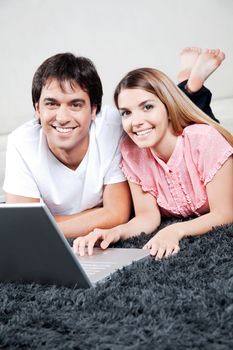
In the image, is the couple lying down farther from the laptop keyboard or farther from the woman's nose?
the laptop keyboard

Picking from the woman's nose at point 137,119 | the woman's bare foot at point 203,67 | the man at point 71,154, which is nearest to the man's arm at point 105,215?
the man at point 71,154

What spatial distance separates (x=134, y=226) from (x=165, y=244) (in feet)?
0.86

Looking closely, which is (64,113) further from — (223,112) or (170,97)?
(223,112)

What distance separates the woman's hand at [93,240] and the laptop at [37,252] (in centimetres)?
13

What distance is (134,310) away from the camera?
2.77 ft

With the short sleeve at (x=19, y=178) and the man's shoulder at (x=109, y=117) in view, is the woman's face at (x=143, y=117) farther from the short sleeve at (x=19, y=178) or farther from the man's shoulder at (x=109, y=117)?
the short sleeve at (x=19, y=178)

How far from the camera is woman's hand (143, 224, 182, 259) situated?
118cm

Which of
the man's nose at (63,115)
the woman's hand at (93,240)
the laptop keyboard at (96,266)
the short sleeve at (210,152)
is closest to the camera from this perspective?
the laptop keyboard at (96,266)

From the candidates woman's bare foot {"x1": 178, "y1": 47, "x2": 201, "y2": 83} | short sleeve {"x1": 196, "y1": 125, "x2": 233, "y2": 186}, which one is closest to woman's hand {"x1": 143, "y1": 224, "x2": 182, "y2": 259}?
short sleeve {"x1": 196, "y1": 125, "x2": 233, "y2": 186}

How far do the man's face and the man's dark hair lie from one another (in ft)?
0.06

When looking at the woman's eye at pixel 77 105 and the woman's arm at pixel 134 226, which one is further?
the woman's eye at pixel 77 105

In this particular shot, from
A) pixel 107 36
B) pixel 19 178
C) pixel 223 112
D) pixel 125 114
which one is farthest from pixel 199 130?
pixel 107 36

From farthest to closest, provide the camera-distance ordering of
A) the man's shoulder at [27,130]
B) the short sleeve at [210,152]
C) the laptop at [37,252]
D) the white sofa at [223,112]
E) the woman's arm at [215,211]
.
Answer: the white sofa at [223,112], the man's shoulder at [27,130], the short sleeve at [210,152], the woman's arm at [215,211], the laptop at [37,252]

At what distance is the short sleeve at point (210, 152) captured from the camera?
56.9 inches
